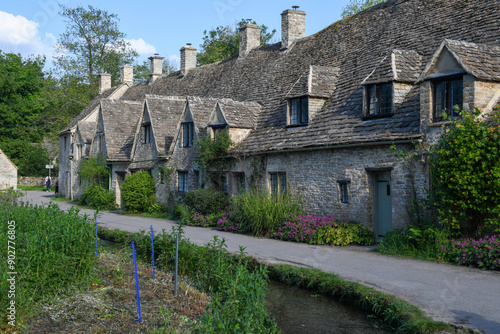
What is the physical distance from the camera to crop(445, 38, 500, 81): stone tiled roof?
13.0 meters

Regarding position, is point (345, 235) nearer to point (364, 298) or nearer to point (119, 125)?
point (364, 298)

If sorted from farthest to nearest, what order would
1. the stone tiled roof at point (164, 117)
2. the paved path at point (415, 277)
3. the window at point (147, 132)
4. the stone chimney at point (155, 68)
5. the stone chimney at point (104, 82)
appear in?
the stone chimney at point (104, 82), the stone chimney at point (155, 68), the window at point (147, 132), the stone tiled roof at point (164, 117), the paved path at point (415, 277)

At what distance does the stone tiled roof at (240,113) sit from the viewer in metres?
21.9

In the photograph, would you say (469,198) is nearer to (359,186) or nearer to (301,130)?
(359,186)

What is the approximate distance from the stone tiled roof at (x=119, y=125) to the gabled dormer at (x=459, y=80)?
64.5 ft

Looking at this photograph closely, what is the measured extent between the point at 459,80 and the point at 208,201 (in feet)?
36.2

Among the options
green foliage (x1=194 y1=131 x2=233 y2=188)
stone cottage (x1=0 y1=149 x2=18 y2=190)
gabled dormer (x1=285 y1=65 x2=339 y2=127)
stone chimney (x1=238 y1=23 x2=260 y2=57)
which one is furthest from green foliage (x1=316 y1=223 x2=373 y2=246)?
stone cottage (x1=0 y1=149 x2=18 y2=190)

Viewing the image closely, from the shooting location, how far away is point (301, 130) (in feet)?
62.3

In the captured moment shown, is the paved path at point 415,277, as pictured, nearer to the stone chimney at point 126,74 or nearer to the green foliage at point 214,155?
the green foliage at point 214,155

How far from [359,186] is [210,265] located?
7.35 meters

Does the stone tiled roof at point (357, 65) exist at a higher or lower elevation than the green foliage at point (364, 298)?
higher

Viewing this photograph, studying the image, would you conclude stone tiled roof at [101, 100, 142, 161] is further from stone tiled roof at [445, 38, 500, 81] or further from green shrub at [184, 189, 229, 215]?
stone tiled roof at [445, 38, 500, 81]

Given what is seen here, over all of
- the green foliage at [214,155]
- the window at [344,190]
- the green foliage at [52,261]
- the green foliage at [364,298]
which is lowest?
the green foliage at [364,298]

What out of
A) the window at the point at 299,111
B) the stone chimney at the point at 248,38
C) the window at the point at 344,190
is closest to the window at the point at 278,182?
the window at the point at 299,111
